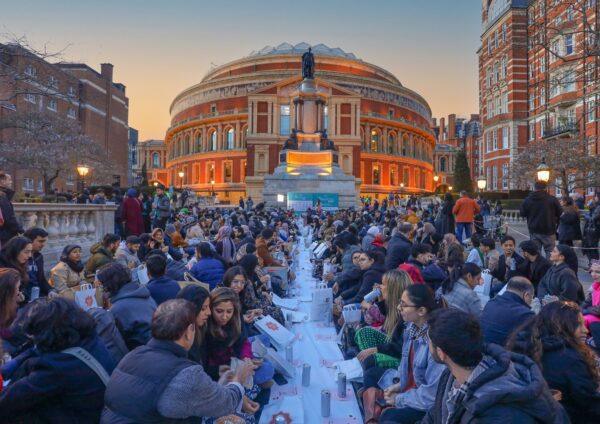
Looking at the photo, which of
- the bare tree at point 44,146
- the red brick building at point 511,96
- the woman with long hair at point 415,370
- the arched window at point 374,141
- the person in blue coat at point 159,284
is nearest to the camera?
the woman with long hair at point 415,370

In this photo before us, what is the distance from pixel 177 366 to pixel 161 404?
0.23 m

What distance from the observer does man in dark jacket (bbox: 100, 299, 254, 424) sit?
2.65 m

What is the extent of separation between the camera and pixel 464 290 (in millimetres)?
5539

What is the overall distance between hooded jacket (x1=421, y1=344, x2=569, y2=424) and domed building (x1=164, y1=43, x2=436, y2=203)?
53896 mm

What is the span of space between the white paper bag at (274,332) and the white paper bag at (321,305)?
179 centimetres

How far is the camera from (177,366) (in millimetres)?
2713

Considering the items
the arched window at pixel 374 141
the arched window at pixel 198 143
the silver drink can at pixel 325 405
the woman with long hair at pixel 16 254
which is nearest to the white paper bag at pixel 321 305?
the silver drink can at pixel 325 405

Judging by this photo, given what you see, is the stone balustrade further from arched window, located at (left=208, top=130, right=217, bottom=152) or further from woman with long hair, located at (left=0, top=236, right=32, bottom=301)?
arched window, located at (left=208, top=130, right=217, bottom=152)

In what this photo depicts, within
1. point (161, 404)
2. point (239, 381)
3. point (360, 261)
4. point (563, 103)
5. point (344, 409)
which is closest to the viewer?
point (161, 404)

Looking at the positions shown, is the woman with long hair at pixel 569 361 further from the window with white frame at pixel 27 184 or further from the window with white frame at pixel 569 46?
the window with white frame at pixel 27 184

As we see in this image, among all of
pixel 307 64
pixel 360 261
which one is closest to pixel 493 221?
pixel 360 261

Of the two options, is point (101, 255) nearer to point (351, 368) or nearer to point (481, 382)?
point (351, 368)

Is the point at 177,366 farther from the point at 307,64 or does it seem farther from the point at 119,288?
the point at 307,64

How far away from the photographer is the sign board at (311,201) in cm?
2914
